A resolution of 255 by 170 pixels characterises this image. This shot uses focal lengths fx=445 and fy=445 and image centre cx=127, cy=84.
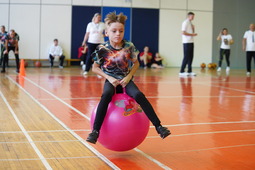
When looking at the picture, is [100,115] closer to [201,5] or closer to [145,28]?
[145,28]

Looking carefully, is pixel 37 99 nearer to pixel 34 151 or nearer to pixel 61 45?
pixel 34 151

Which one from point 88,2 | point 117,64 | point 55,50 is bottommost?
point 117,64

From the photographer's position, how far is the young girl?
4.02 meters

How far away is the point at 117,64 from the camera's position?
4.21m

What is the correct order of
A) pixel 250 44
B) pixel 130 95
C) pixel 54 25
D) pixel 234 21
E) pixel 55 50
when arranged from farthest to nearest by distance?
pixel 234 21 → pixel 54 25 → pixel 55 50 → pixel 250 44 → pixel 130 95

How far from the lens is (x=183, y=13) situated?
22875 millimetres

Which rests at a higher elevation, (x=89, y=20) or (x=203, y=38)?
(x=89, y=20)

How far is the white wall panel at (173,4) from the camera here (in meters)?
22.6

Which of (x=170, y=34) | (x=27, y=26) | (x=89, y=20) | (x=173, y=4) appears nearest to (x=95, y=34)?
(x=89, y=20)

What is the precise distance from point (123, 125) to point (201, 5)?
2011 cm

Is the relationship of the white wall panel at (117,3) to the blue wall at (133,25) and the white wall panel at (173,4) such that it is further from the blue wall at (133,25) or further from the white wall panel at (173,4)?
the white wall panel at (173,4)

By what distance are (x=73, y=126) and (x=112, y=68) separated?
4.92 ft

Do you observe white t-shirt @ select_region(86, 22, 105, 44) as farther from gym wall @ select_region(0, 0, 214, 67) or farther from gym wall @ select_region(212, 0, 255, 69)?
gym wall @ select_region(212, 0, 255, 69)

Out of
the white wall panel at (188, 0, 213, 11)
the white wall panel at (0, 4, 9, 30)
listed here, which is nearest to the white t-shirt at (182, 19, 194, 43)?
the white wall panel at (188, 0, 213, 11)
